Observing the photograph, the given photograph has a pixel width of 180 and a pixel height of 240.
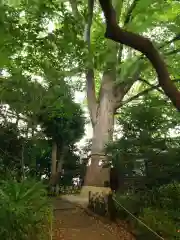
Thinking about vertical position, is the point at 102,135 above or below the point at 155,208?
above

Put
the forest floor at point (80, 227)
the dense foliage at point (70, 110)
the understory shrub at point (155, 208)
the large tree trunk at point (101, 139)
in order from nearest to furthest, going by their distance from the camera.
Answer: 1. the dense foliage at point (70, 110)
2. the understory shrub at point (155, 208)
3. the forest floor at point (80, 227)
4. the large tree trunk at point (101, 139)

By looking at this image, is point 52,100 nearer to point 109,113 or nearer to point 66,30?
point 109,113

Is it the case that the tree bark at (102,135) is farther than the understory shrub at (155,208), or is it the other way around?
the tree bark at (102,135)

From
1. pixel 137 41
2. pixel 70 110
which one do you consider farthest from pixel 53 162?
pixel 137 41

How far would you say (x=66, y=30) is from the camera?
534cm

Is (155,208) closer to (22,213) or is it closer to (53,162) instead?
(22,213)

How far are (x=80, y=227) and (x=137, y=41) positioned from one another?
531 cm

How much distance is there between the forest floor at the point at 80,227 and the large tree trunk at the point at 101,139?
1.43 meters

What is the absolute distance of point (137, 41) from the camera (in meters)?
3.56

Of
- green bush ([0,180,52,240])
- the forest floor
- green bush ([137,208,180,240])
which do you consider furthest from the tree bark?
green bush ([0,180,52,240])

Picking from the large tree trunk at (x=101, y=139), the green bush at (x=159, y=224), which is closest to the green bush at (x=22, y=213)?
the green bush at (x=159, y=224)

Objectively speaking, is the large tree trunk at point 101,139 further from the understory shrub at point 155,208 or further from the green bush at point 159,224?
the green bush at point 159,224

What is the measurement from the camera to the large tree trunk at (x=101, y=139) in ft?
33.4

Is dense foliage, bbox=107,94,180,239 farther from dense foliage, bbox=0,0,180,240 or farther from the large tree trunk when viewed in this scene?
the large tree trunk
